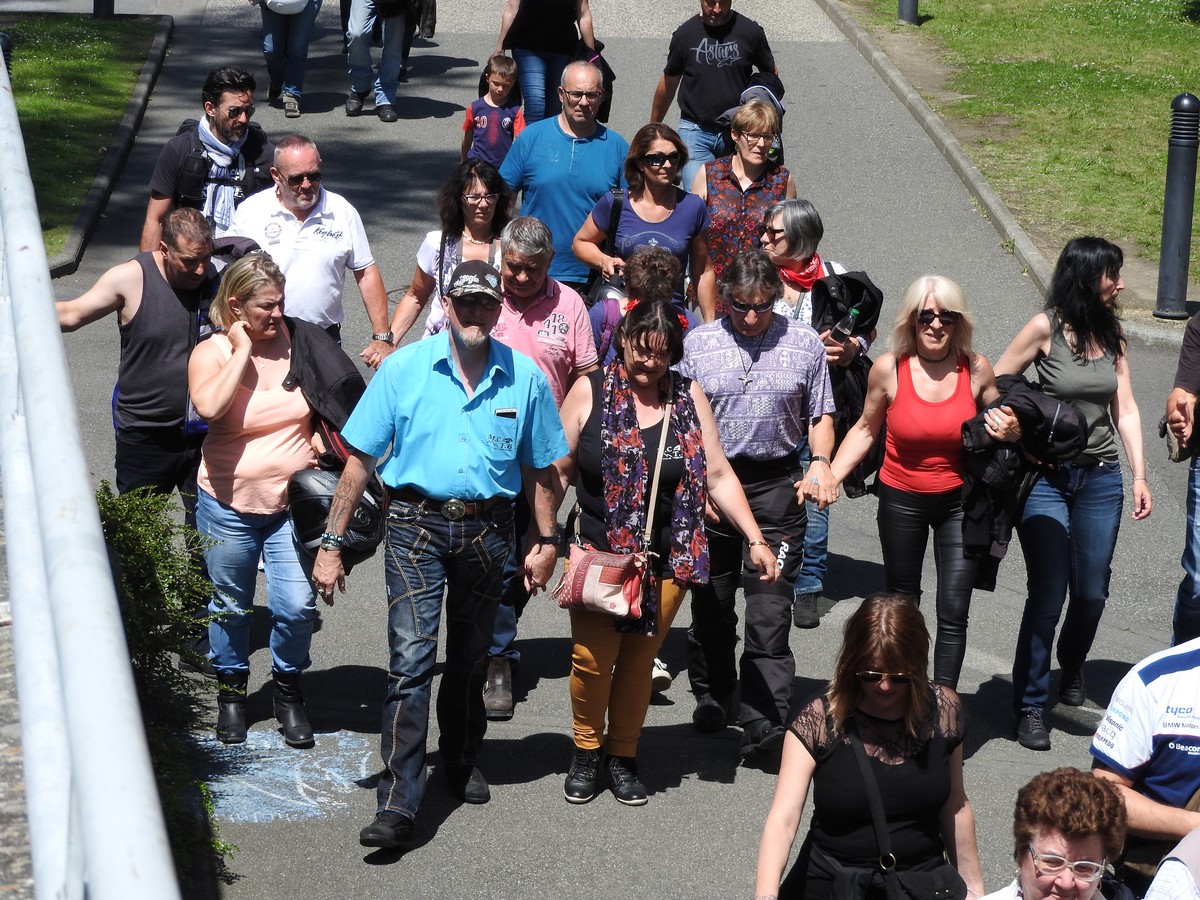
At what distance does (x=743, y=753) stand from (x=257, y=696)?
2033mm

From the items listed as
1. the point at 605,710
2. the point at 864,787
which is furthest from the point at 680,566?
the point at 864,787

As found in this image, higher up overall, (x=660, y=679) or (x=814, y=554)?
(x=814, y=554)

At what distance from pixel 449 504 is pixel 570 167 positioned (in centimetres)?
332

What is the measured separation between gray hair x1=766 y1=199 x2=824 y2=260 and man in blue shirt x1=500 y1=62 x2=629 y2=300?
1.41m

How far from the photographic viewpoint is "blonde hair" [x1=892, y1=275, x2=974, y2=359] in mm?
6176

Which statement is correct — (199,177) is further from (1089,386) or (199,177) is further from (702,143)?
(1089,386)

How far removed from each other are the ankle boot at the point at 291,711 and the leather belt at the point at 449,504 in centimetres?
107

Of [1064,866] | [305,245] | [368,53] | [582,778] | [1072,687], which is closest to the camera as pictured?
[1064,866]

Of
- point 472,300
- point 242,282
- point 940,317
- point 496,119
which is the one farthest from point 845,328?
point 496,119

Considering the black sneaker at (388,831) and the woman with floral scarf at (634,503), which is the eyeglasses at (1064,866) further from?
the black sneaker at (388,831)

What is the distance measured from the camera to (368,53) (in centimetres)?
1484

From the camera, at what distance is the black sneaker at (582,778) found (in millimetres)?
5852

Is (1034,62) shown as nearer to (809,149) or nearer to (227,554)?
(809,149)

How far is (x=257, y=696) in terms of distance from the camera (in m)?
6.47
